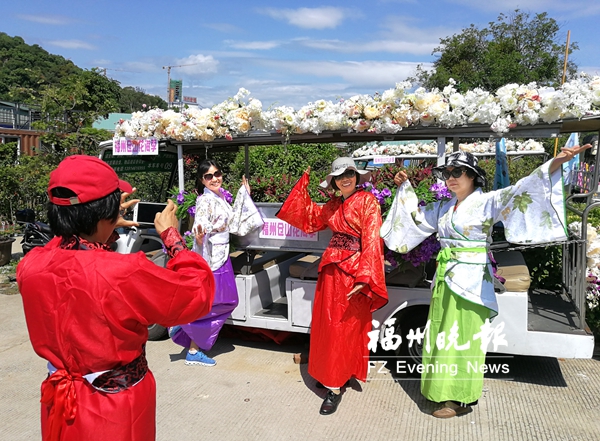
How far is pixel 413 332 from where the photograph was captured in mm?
4141

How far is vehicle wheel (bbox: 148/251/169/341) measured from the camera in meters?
5.04

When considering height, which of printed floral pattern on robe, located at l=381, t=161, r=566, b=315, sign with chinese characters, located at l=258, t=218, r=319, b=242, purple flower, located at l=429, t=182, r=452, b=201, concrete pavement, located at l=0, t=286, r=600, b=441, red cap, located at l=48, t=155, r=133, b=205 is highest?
red cap, located at l=48, t=155, r=133, b=205

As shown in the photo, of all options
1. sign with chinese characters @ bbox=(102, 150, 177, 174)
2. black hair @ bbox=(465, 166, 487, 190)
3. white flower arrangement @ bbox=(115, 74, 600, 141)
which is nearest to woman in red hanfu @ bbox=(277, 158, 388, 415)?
white flower arrangement @ bbox=(115, 74, 600, 141)

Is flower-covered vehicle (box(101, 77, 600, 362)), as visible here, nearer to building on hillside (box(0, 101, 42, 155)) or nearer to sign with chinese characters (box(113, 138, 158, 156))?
sign with chinese characters (box(113, 138, 158, 156))

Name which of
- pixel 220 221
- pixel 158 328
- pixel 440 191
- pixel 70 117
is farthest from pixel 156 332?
pixel 70 117

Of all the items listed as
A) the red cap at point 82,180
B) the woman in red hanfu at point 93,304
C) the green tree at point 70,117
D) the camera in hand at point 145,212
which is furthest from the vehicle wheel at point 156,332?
the green tree at point 70,117

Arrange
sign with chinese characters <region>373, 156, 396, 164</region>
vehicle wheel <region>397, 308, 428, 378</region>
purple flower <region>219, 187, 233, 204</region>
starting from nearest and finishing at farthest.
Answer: vehicle wheel <region>397, 308, 428, 378</region>
purple flower <region>219, 187, 233, 204</region>
sign with chinese characters <region>373, 156, 396, 164</region>

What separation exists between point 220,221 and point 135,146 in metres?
1.40

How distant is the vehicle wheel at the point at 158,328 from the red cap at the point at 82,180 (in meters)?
3.35

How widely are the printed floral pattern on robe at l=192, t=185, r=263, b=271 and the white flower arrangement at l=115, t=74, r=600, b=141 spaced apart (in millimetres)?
618

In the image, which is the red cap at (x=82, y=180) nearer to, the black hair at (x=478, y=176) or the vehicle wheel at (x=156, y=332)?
the black hair at (x=478, y=176)

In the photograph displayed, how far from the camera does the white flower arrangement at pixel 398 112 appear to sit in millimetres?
3424

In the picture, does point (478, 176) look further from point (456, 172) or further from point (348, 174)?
point (348, 174)

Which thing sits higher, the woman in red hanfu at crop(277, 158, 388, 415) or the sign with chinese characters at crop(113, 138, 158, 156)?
the sign with chinese characters at crop(113, 138, 158, 156)
